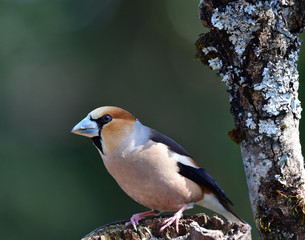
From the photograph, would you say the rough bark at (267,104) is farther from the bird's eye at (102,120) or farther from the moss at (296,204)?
the bird's eye at (102,120)

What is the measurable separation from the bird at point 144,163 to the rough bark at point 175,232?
415 millimetres

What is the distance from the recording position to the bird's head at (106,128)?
3568 mm

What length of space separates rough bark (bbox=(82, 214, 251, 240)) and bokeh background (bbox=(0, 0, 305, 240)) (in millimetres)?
3811

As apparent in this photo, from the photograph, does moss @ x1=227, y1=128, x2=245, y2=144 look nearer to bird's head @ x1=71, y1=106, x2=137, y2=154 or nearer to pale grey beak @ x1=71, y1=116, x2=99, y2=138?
bird's head @ x1=71, y1=106, x2=137, y2=154

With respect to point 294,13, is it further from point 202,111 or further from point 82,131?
point 202,111

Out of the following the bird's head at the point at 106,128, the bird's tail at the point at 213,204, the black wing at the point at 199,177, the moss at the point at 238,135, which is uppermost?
the bird's head at the point at 106,128

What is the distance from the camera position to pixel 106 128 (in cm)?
362

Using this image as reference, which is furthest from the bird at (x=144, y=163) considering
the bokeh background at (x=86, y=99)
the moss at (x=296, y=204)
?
the bokeh background at (x=86, y=99)

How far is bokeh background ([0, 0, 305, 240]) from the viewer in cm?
718

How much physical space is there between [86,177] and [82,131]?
3.66 metres

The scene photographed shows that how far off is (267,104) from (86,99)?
5.58m

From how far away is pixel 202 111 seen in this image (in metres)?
7.83

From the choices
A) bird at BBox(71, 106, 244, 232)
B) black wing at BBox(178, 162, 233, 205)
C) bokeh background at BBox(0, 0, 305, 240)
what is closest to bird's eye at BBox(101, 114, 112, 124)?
bird at BBox(71, 106, 244, 232)

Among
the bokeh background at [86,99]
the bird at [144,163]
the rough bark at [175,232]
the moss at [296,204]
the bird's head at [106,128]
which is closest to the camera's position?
the rough bark at [175,232]
